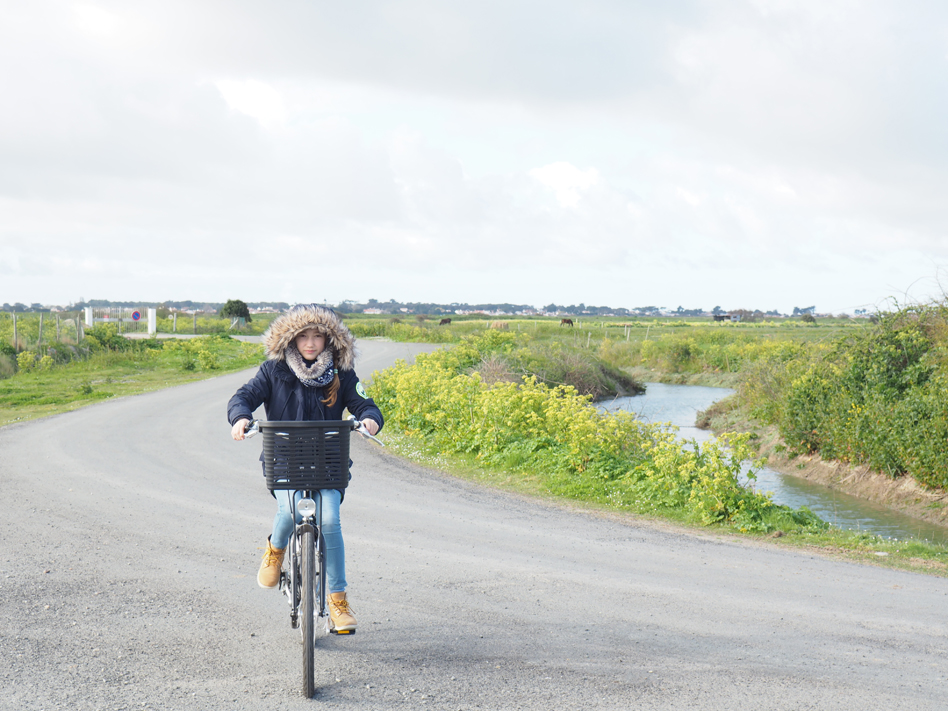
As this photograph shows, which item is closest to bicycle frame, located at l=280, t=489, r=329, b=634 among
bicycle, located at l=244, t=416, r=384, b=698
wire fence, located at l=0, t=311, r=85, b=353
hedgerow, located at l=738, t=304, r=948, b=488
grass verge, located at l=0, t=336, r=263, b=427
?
bicycle, located at l=244, t=416, r=384, b=698

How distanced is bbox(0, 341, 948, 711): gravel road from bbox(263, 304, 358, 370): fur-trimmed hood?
1811 mm

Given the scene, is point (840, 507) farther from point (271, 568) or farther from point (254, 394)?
point (254, 394)

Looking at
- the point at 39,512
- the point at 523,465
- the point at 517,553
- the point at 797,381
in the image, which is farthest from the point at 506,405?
the point at 797,381

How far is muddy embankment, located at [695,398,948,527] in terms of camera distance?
13.3 metres

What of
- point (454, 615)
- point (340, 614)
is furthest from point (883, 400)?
point (340, 614)

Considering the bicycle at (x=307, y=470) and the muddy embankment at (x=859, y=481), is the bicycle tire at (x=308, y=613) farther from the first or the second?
the muddy embankment at (x=859, y=481)

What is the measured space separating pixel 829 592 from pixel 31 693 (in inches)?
226

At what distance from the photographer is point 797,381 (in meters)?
18.1

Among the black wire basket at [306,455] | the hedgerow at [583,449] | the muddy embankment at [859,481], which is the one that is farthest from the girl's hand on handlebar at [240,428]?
the muddy embankment at [859,481]

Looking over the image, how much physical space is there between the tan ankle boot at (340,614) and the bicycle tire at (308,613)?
0.43 metres

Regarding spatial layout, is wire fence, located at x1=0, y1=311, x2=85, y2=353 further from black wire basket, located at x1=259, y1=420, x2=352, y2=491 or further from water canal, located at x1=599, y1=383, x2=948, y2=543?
black wire basket, located at x1=259, y1=420, x2=352, y2=491

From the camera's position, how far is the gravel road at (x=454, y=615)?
14.1 ft

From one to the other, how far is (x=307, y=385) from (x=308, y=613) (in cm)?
130

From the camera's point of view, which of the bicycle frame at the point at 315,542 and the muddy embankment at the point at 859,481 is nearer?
the bicycle frame at the point at 315,542
